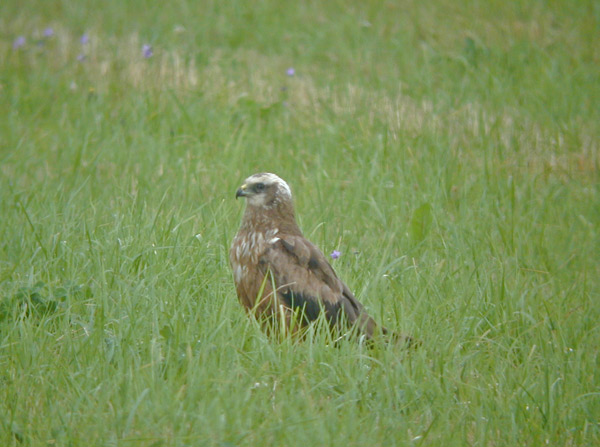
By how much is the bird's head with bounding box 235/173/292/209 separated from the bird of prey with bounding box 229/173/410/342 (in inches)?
3.0

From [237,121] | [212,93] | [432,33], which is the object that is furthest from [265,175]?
[432,33]

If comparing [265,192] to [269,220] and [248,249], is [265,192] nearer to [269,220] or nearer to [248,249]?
[269,220]

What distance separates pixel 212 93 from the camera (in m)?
8.88

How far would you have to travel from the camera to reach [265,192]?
5.35 metres

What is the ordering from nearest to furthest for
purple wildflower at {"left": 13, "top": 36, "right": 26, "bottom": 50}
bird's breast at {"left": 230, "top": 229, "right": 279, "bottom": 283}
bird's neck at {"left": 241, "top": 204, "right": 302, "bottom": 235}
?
1. bird's breast at {"left": 230, "top": 229, "right": 279, "bottom": 283}
2. bird's neck at {"left": 241, "top": 204, "right": 302, "bottom": 235}
3. purple wildflower at {"left": 13, "top": 36, "right": 26, "bottom": 50}

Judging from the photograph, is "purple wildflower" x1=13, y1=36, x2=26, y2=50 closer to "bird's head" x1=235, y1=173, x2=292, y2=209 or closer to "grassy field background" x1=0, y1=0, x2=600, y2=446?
"grassy field background" x1=0, y1=0, x2=600, y2=446

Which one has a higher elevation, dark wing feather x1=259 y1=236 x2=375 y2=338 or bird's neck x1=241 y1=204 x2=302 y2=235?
bird's neck x1=241 y1=204 x2=302 y2=235

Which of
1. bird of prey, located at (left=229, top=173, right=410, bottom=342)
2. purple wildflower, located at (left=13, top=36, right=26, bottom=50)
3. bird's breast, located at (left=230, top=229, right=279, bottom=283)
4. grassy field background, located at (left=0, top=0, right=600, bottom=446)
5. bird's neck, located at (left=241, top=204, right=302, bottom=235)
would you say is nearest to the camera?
grassy field background, located at (left=0, top=0, right=600, bottom=446)

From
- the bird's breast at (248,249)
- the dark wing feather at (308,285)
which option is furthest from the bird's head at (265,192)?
the dark wing feather at (308,285)

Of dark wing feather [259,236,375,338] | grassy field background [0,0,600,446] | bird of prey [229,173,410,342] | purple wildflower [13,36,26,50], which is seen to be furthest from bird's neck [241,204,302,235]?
purple wildflower [13,36,26,50]

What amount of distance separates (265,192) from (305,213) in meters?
1.31

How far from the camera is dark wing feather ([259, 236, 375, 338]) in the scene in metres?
4.91

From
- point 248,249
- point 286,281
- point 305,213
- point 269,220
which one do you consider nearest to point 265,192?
point 269,220

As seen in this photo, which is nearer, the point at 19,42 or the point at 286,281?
the point at 286,281
